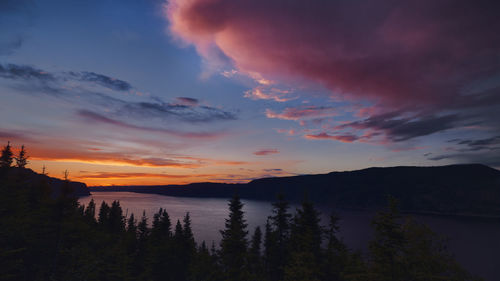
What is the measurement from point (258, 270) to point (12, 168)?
3781 cm

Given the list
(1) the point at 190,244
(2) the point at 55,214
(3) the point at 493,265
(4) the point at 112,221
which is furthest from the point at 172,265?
(3) the point at 493,265

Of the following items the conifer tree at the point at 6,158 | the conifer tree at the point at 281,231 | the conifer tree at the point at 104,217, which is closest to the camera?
the conifer tree at the point at 6,158

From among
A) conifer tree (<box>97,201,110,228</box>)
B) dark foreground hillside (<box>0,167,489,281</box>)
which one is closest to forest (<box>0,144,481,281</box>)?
dark foreground hillside (<box>0,167,489,281</box>)

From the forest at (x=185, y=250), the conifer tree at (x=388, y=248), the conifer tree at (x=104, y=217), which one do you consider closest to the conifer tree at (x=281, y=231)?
the forest at (x=185, y=250)

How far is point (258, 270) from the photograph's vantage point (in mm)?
42219

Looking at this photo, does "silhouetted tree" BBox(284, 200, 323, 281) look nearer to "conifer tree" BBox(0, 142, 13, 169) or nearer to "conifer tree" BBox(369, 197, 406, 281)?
"conifer tree" BBox(369, 197, 406, 281)

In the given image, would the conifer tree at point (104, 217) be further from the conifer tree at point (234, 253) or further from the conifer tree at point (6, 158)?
the conifer tree at point (234, 253)

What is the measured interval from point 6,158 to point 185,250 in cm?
3034

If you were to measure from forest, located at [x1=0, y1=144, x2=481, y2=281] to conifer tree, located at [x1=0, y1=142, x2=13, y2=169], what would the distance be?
0.25 ft

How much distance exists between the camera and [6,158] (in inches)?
997

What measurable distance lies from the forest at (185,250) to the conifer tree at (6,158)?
0.25 ft

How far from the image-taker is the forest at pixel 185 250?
520 inches

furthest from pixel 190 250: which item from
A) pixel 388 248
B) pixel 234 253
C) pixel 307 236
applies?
pixel 388 248

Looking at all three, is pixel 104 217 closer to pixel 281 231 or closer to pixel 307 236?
pixel 281 231
